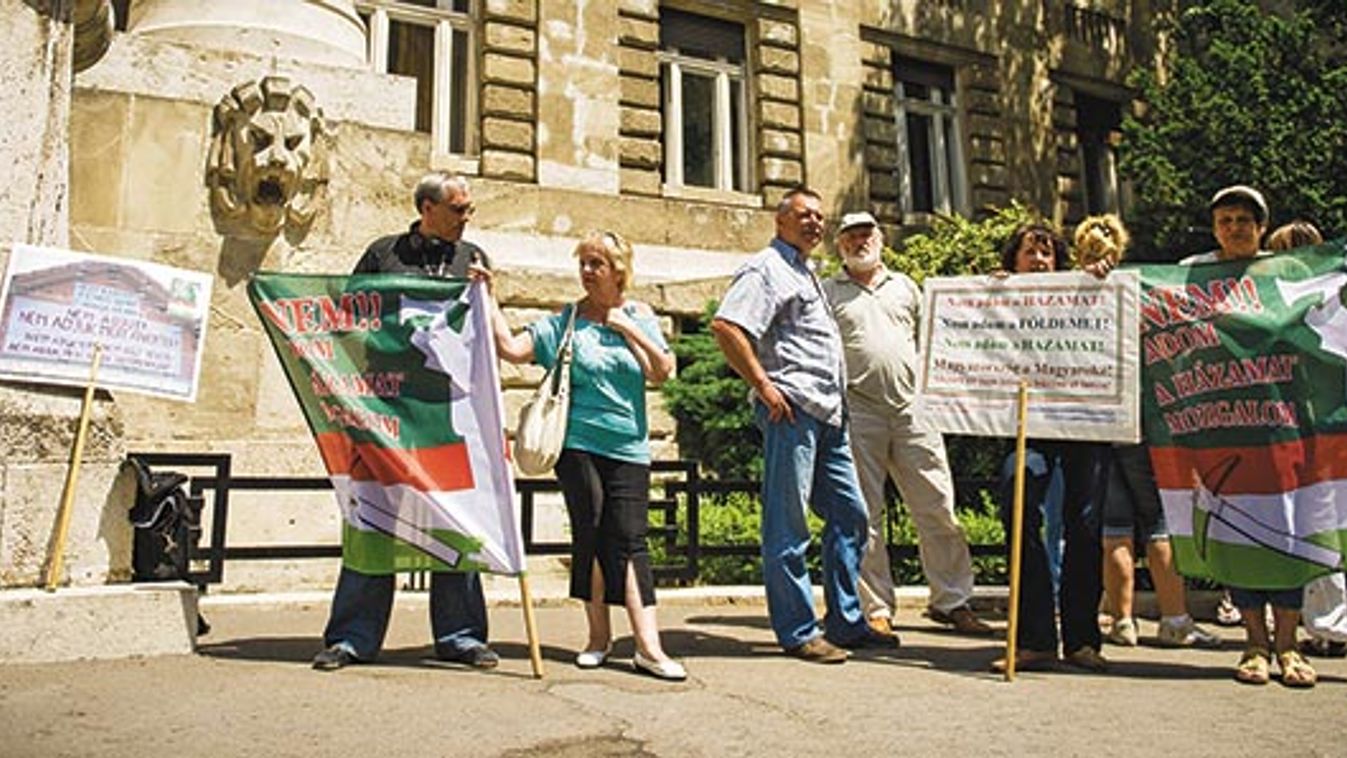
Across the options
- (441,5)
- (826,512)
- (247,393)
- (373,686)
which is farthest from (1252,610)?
(441,5)

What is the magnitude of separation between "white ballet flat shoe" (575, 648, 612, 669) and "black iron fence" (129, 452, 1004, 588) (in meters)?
1.42

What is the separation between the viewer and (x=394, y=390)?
4359mm

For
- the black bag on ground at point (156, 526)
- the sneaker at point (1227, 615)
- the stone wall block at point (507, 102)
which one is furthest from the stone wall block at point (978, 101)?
the black bag on ground at point (156, 526)

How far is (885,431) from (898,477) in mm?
277

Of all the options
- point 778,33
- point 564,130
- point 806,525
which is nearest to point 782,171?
point 778,33

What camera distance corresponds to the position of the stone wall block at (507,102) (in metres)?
13.2

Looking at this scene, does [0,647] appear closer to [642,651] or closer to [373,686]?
[373,686]

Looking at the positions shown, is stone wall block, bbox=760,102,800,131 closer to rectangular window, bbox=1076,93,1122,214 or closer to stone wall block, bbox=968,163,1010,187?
stone wall block, bbox=968,163,1010,187

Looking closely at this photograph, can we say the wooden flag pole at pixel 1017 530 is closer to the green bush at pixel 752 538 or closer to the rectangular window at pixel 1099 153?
the green bush at pixel 752 538

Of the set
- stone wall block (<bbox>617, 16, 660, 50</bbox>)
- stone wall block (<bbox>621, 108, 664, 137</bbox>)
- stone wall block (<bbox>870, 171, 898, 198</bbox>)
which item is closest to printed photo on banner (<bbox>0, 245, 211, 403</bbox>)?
stone wall block (<bbox>621, 108, 664, 137</bbox>)

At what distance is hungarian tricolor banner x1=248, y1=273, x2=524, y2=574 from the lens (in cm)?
427

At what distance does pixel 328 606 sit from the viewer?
233 inches

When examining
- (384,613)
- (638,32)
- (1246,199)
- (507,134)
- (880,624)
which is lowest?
(880,624)

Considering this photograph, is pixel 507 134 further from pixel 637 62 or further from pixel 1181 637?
pixel 1181 637
